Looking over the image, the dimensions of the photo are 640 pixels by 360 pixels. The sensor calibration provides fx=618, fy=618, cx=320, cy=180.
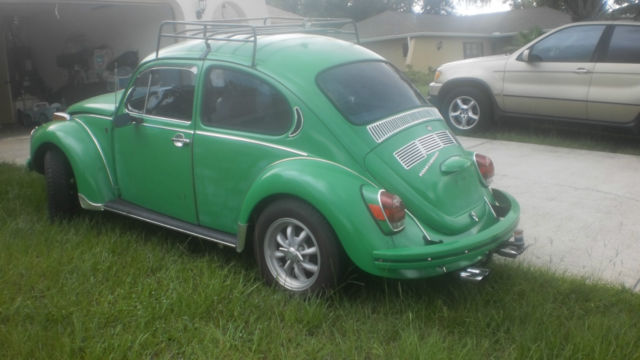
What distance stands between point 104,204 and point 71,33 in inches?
471

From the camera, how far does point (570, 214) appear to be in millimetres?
5621

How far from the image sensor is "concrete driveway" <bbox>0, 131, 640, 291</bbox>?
4598mm

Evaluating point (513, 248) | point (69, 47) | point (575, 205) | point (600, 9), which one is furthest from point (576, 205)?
point (600, 9)

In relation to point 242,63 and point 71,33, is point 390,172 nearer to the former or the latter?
point 242,63

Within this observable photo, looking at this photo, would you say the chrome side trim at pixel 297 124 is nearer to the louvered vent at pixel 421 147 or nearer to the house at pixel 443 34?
the louvered vent at pixel 421 147

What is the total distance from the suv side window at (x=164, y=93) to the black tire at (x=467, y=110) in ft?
18.3

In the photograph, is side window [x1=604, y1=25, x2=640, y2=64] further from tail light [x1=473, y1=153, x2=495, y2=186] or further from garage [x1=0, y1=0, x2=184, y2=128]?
garage [x1=0, y1=0, x2=184, y2=128]

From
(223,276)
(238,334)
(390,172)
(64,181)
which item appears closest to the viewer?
(238,334)

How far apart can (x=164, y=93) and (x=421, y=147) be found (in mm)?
1985

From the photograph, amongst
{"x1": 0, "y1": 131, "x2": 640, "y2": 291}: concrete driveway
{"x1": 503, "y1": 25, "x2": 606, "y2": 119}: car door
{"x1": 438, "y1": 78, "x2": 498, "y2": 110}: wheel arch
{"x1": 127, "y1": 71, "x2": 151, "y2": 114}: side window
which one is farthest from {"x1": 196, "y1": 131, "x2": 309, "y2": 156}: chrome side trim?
{"x1": 438, "y1": 78, "x2": 498, "y2": 110}: wheel arch

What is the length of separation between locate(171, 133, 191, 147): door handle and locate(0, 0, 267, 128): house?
9072 millimetres

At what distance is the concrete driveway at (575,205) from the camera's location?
15.1ft

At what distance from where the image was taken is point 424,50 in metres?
32.4

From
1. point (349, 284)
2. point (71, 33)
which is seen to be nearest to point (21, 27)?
point (71, 33)
